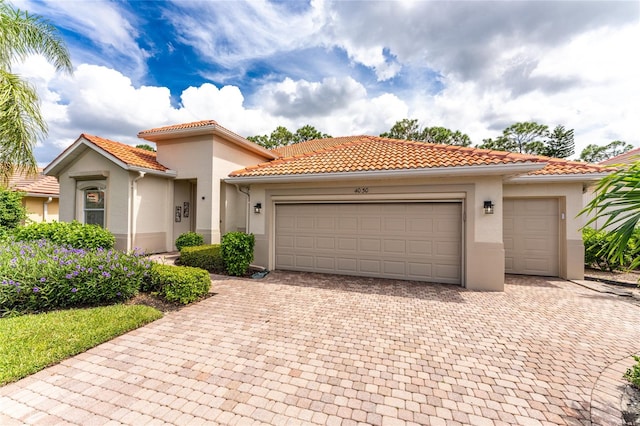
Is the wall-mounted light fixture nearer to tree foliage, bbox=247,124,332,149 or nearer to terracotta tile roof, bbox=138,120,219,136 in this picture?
terracotta tile roof, bbox=138,120,219,136

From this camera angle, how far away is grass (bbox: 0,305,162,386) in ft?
10.9

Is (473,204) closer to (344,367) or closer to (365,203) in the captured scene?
(365,203)

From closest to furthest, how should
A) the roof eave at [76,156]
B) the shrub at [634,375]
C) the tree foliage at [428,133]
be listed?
the shrub at [634,375]
the roof eave at [76,156]
the tree foliage at [428,133]

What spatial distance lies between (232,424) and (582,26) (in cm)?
1120

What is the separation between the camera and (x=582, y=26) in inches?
257

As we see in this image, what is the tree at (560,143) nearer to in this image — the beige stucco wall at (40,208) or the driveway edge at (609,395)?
the driveway edge at (609,395)

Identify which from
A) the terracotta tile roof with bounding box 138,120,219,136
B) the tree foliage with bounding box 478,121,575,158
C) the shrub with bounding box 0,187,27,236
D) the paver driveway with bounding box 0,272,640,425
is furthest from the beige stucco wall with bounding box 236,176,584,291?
the tree foliage with bounding box 478,121,575,158

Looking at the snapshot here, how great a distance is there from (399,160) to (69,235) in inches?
449

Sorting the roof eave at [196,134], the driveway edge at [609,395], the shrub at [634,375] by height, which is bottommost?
the driveway edge at [609,395]

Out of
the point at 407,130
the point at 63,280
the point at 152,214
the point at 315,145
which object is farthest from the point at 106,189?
the point at 407,130

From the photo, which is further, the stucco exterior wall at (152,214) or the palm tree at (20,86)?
the stucco exterior wall at (152,214)

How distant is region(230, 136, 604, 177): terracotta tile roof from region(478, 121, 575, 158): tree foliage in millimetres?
22245

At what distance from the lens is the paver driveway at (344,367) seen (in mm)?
2641

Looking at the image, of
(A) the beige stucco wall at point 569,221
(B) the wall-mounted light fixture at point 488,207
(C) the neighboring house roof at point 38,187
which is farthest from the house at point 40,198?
(A) the beige stucco wall at point 569,221
